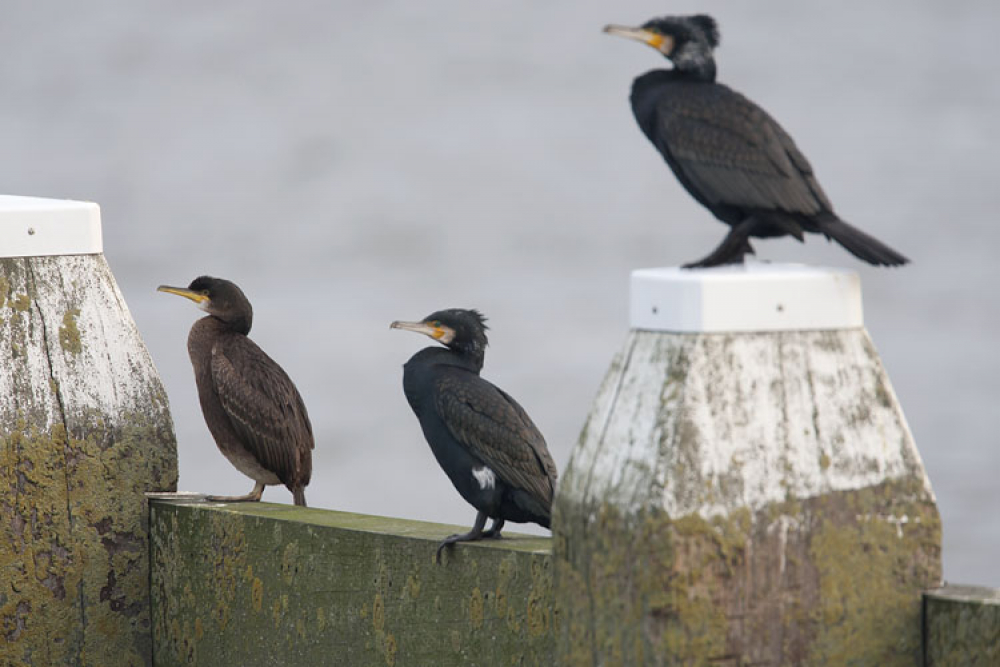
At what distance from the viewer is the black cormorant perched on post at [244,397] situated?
6.12 m

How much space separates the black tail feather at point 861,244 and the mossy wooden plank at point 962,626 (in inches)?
27.3

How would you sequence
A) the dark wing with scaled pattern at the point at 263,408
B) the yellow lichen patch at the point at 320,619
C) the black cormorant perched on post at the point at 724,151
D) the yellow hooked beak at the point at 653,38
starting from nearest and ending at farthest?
the black cormorant perched on post at the point at 724,151 → the yellow hooked beak at the point at 653,38 → the yellow lichen patch at the point at 320,619 → the dark wing with scaled pattern at the point at 263,408

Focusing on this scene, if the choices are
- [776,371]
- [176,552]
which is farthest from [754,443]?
[176,552]

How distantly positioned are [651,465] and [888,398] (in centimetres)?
53

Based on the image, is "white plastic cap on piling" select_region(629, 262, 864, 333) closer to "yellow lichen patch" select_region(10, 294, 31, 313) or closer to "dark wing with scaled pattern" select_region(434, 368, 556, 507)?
"dark wing with scaled pattern" select_region(434, 368, 556, 507)

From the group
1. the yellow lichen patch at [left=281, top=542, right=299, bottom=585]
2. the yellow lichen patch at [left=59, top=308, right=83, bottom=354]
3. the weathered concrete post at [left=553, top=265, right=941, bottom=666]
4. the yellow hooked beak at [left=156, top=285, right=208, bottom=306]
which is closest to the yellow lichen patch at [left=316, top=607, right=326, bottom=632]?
the yellow lichen patch at [left=281, top=542, right=299, bottom=585]

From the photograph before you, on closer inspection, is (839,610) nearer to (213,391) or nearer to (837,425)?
(837,425)

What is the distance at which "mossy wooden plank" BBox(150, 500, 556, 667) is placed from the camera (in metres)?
4.43

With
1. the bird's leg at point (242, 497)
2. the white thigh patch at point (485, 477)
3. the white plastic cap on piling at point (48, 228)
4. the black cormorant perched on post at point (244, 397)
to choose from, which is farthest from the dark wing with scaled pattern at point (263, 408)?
the white thigh patch at point (485, 477)

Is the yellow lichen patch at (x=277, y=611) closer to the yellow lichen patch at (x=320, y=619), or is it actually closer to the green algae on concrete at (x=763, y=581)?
the yellow lichen patch at (x=320, y=619)

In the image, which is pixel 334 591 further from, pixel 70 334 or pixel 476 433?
pixel 70 334

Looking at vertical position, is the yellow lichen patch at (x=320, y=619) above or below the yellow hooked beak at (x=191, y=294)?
below

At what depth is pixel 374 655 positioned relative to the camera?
15.6ft

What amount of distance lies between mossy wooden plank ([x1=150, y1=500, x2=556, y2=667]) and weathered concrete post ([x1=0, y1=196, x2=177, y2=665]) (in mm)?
141
